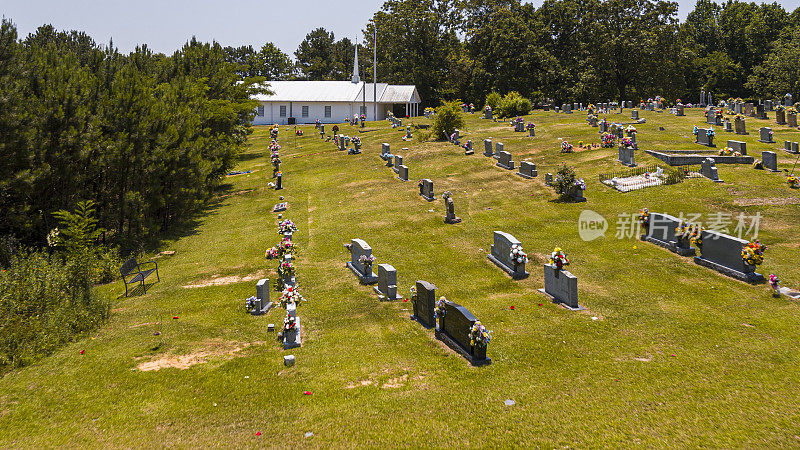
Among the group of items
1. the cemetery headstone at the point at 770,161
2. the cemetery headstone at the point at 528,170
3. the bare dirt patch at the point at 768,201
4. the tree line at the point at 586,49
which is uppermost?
the tree line at the point at 586,49

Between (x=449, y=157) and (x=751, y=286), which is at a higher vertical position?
(x=449, y=157)

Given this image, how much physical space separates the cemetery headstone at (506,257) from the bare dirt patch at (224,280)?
9250 mm

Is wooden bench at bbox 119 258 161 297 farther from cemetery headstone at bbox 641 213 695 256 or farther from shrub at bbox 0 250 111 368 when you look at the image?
cemetery headstone at bbox 641 213 695 256

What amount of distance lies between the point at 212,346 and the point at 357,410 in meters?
5.78

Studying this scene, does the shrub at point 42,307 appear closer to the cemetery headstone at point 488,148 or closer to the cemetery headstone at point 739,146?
the cemetery headstone at point 488,148

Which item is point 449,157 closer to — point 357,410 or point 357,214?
point 357,214

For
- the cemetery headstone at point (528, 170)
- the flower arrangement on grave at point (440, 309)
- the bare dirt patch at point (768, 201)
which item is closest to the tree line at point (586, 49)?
the cemetery headstone at point (528, 170)

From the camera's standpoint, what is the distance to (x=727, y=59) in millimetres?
90812

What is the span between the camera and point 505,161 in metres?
35.1

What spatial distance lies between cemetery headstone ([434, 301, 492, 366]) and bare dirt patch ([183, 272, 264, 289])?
9.73 m

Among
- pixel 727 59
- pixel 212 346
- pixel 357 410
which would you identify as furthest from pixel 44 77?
pixel 727 59

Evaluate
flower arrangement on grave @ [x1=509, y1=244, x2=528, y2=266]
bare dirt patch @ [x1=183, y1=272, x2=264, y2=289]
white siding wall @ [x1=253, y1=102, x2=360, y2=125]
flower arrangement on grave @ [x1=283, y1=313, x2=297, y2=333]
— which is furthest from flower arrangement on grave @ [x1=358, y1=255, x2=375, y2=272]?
white siding wall @ [x1=253, y1=102, x2=360, y2=125]

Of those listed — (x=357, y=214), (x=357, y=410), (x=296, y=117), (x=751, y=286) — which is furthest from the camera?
(x=296, y=117)

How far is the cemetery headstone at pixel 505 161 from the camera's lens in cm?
3462
